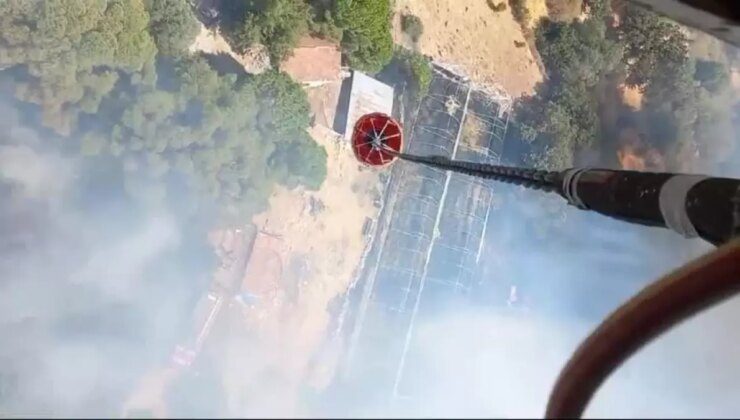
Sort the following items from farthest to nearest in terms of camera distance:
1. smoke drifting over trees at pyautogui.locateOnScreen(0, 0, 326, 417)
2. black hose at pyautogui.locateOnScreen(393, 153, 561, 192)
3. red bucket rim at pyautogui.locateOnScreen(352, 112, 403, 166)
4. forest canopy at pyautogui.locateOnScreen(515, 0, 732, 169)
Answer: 1. forest canopy at pyautogui.locateOnScreen(515, 0, 732, 169)
2. red bucket rim at pyautogui.locateOnScreen(352, 112, 403, 166)
3. smoke drifting over trees at pyautogui.locateOnScreen(0, 0, 326, 417)
4. black hose at pyautogui.locateOnScreen(393, 153, 561, 192)

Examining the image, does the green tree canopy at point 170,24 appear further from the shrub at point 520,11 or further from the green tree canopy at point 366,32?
the shrub at point 520,11

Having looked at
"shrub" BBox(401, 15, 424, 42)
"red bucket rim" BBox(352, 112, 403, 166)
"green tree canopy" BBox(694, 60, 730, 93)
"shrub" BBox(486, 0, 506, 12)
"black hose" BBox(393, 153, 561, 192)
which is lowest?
"black hose" BBox(393, 153, 561, 192)

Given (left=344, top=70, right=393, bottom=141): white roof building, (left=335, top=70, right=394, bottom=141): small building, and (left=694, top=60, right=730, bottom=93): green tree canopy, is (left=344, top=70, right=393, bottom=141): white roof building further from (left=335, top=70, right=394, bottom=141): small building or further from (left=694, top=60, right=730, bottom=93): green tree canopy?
(left=694, top=60, right=730, bottom=93): green tree canopy

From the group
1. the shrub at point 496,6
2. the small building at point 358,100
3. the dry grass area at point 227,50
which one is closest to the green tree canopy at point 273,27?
the dry grass area at point 227,50

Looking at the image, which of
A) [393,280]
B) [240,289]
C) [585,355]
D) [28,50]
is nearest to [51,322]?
[240,289]

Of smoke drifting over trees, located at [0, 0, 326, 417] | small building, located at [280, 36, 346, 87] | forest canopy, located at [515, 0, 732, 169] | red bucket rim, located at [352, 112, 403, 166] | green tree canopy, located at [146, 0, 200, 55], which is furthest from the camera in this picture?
forest canopy, located at [515, 0, 732, 169]

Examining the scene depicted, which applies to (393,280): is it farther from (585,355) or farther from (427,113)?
(585,355)

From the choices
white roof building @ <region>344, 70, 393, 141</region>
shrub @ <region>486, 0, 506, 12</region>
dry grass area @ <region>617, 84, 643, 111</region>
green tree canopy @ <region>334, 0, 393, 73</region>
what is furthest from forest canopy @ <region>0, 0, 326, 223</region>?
dry grass area @ <region>617, 84, 643, 111</region>
